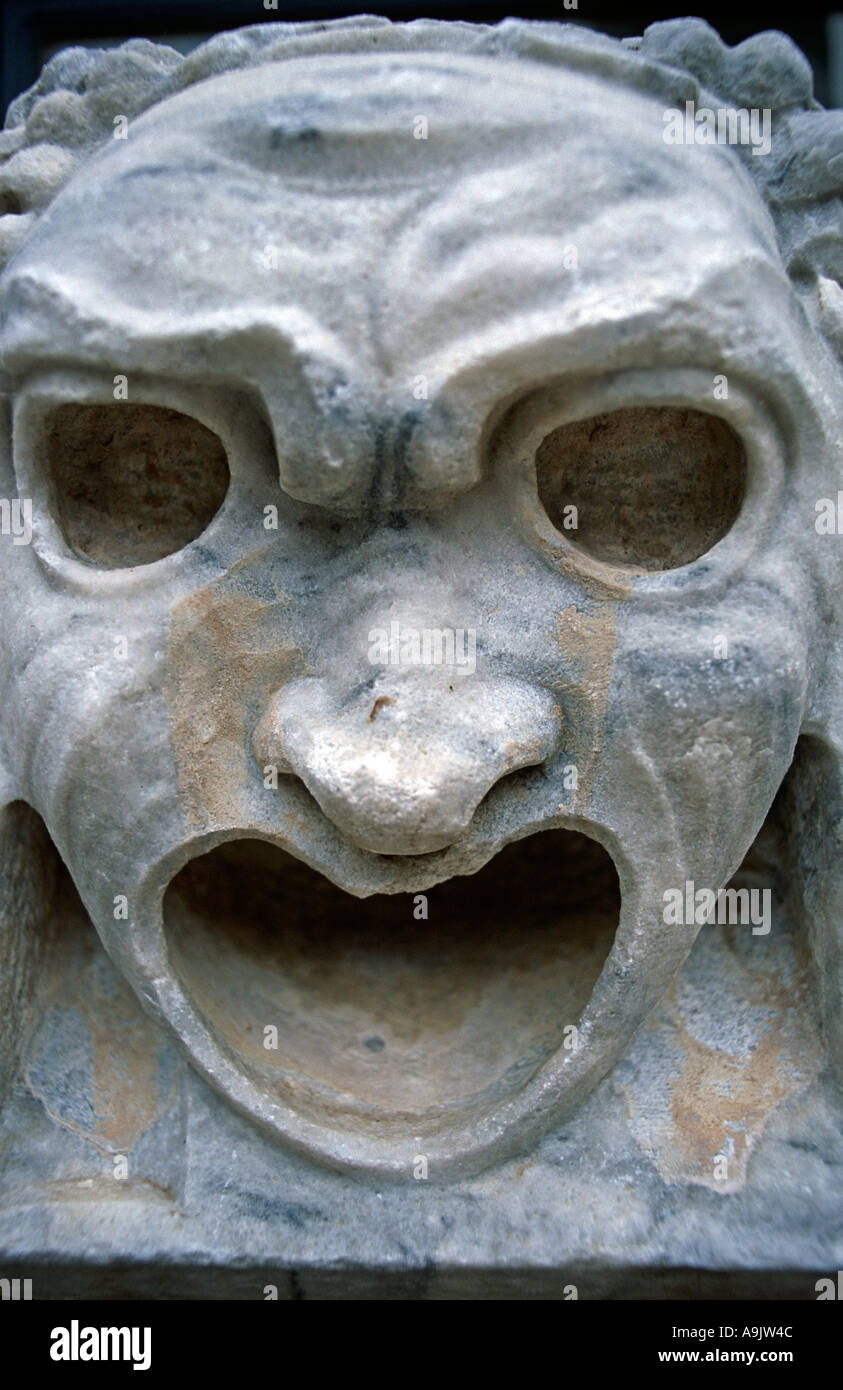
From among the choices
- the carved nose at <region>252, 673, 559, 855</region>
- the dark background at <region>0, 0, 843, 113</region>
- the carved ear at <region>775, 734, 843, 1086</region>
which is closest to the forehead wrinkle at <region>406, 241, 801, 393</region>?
the carved nose at <region>252, 673, 559, 855</region>

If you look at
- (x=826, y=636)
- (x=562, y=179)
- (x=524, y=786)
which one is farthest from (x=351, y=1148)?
(x=562, y=179)

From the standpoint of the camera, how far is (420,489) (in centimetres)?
101

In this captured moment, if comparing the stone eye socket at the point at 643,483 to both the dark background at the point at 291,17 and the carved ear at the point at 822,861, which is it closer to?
the carved ear at the point at 822,861

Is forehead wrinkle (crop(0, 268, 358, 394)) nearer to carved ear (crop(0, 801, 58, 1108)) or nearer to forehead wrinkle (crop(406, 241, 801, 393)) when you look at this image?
forehead wrinkle (crop(406, 241, 801, 393))

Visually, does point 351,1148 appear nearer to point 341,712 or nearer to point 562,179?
point 341,712

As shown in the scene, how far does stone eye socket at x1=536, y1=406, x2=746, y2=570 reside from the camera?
1083 mm

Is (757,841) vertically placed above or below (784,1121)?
above

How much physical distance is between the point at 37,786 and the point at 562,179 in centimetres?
72

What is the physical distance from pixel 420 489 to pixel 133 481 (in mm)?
315

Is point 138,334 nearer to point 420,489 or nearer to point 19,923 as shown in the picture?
point 420,489

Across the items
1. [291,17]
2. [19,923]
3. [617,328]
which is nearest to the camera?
[617,328]

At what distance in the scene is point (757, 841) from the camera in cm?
130

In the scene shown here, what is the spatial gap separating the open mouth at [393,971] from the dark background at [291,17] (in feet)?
4.01

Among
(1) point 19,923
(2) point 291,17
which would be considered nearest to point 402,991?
(1) point 19,923
